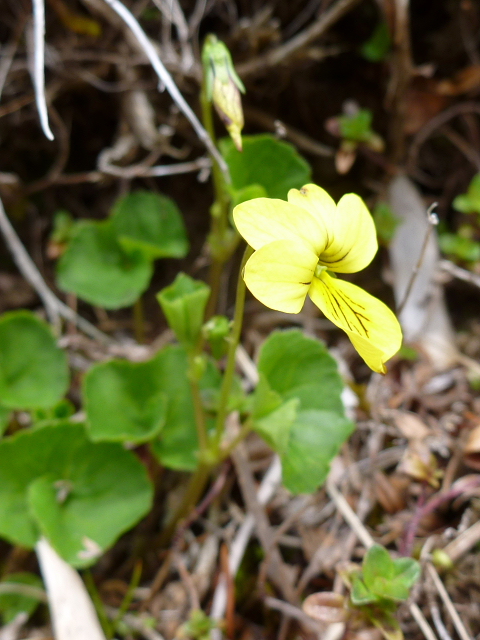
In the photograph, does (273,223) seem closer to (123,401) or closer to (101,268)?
(123,401)

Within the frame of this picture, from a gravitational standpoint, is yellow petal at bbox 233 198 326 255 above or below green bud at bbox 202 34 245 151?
below

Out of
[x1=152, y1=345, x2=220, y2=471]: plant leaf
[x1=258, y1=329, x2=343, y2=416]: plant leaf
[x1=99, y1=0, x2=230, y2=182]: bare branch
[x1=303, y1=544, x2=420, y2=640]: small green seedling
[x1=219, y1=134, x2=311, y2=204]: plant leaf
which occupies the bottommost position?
[x1=303, y1=544, x2=420, y2=640]: small green seedling

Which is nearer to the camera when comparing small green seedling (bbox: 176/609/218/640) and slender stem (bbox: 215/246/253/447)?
slender stem (bbox: 215/246/253/447)

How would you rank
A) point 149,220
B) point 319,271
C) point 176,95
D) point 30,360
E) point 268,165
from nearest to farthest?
point 319,271 < point 176,95 < point 268,165 < point 30,360 < point 149,220

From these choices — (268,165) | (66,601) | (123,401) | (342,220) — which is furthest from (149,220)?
(66,601)

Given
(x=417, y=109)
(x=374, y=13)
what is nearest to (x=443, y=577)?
(x=417, y=109)

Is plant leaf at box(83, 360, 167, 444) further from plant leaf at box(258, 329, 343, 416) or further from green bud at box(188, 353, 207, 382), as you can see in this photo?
plant leaf at box(258, 329, 343, 416)

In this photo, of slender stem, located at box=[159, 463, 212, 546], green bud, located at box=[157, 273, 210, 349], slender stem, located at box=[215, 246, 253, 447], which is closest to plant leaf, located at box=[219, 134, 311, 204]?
green bud, located at box=[157, 273, 210, 349]
